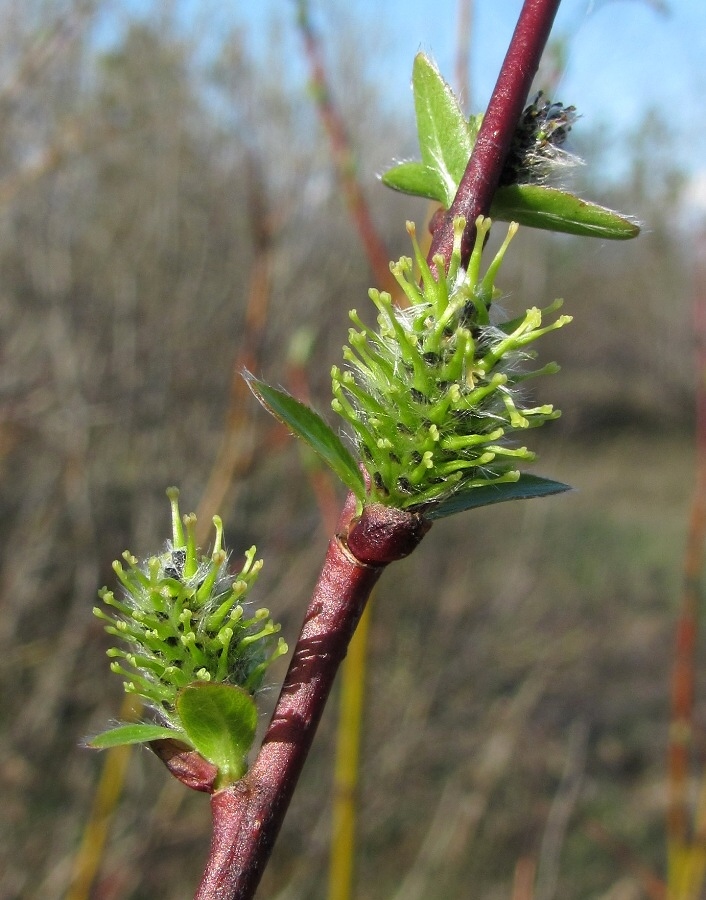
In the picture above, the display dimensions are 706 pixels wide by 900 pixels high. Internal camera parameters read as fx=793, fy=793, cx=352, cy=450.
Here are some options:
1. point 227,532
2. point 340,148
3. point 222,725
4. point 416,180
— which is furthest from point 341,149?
point 227,532

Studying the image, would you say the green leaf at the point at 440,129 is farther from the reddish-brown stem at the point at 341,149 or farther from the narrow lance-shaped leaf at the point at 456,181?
the reddish-brown stem at the point at 341,149

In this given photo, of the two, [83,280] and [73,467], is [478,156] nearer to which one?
[73,467]

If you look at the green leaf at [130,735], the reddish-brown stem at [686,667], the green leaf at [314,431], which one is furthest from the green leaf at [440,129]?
the reddish-brown stem at [686,667]

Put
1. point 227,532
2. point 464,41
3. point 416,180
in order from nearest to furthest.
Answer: point 416,180, point 464,41, point 227,532

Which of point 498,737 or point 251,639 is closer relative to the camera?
point 251,639

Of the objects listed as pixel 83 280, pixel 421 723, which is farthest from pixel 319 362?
pixel 421 723

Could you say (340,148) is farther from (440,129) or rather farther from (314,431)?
(314,431)

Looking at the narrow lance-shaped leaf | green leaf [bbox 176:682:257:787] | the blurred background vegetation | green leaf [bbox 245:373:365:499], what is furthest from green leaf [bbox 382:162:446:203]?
the blurred background vegetation
